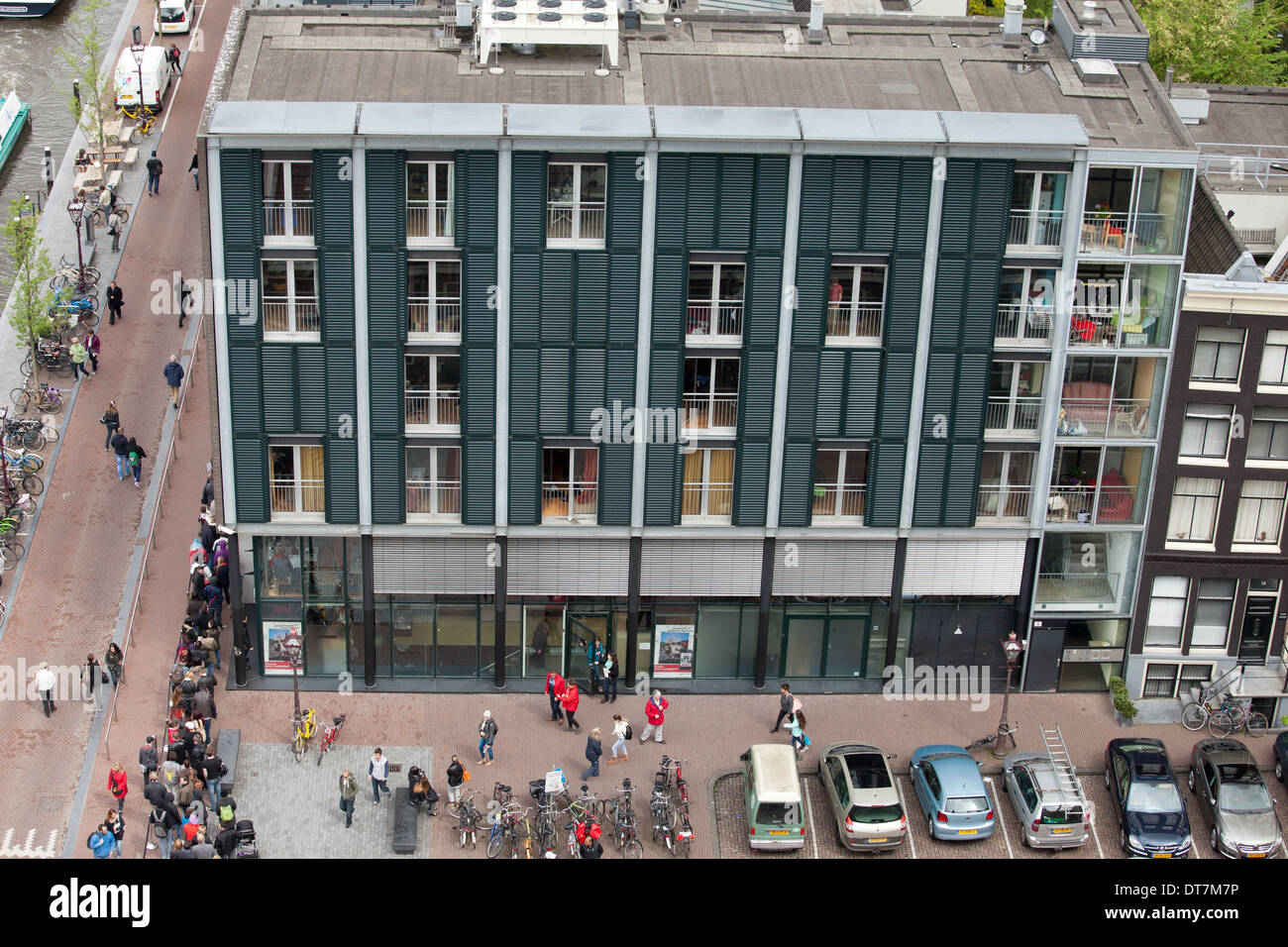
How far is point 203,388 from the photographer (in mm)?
64875

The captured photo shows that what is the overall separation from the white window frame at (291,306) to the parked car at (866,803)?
775 inches

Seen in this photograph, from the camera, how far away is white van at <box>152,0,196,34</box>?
8956 centimetres

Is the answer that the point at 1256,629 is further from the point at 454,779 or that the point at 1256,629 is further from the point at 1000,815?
the point at 454,779

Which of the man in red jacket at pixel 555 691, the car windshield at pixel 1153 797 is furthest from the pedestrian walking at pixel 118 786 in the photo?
the car windshield at pixel 1153 797

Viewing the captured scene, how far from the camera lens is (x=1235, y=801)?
4769cm

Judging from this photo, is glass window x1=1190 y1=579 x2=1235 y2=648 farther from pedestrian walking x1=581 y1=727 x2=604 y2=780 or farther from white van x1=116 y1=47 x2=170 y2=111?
white van x1=116 y1=47 x2=170 y2=111

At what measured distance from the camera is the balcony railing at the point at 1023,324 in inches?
1953

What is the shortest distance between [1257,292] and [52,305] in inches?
1770

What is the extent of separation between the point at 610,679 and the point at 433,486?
27.5ft

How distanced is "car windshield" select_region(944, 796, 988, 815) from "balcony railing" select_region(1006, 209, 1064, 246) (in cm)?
1620

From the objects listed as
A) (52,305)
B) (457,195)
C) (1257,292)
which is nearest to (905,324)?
(1257,292)

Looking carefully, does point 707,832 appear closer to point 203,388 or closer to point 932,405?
point 932,405

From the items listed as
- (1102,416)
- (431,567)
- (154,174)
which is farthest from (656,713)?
(154,174)

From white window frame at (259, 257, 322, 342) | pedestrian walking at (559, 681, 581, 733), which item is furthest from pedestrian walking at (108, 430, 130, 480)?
pedestrian walking at (559, 681, 581, 733)
